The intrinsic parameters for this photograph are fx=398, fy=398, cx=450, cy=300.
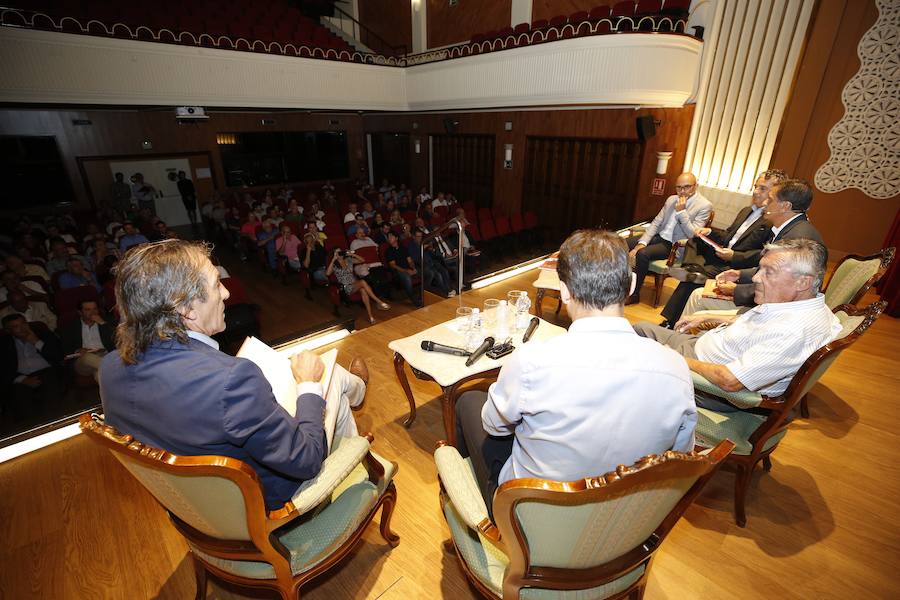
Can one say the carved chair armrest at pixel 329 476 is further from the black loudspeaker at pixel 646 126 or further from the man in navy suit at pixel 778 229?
the black loudspeaker at pixel 646 126

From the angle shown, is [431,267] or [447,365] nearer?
[447,365]

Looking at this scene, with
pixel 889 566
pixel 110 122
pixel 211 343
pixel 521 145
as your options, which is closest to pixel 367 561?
pixel 211 343

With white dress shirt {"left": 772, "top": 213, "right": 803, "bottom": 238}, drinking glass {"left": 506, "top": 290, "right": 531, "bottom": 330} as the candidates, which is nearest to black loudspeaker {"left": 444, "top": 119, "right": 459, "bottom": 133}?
white dress shirt {"left": 772, "top": 213, "right": 803, "bottom": 238}

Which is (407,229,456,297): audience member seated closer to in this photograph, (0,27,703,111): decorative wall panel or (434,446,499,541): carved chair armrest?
(0,27,703,111): decorative wall panel

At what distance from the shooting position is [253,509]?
1100 mm

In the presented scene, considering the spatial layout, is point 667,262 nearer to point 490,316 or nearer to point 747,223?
point 747,223

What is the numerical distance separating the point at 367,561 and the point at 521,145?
883 centimetres

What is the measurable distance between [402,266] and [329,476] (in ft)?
15.9

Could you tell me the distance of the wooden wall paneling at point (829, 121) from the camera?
15.9 feet

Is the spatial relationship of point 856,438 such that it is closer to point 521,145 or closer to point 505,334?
point 505,334

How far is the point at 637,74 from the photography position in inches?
237

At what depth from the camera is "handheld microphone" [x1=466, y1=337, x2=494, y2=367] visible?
215 centimetres

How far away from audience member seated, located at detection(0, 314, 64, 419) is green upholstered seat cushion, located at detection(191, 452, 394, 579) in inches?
138

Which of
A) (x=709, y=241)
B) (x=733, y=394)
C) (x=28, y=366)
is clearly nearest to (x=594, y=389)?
(x=733, y=394)
